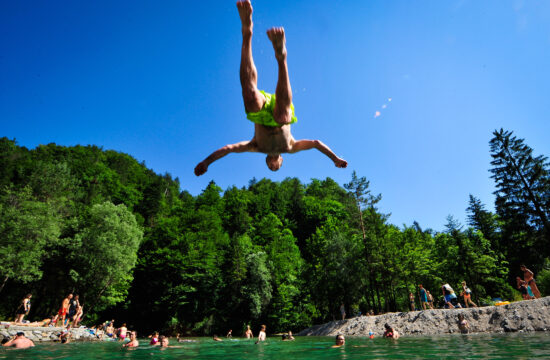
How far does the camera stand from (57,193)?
27.3 m

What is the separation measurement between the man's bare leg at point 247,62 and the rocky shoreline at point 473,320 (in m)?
17.5

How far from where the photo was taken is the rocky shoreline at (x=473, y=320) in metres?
14.0

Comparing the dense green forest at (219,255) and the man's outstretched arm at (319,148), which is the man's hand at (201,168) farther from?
the dense green forest at (219,255)

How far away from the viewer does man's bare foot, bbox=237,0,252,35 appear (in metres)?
3.54

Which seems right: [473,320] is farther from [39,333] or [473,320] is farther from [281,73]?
[39,333]

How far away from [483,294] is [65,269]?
4031 cm

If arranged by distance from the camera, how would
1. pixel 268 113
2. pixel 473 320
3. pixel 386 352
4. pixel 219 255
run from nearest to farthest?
pixel 268 113, pixel 386 352, pixel 473 320, pixel 219 255

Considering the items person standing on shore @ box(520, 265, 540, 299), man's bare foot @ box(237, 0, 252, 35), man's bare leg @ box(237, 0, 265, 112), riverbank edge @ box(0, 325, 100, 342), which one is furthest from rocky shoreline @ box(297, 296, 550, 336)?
man's bare foot @ box(237, 0, 252, 35)

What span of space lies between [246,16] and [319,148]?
6.84ft

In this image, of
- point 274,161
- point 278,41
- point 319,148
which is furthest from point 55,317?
point 278,41

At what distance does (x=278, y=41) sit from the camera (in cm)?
352

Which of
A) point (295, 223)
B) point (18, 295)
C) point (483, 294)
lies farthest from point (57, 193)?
point (483, 294)

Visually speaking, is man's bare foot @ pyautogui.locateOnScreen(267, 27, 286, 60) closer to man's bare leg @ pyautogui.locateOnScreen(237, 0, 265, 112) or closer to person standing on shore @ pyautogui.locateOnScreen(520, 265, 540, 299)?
man's bare leg @ pyautogui.locateOnScreen(237, 0, 265, 112)

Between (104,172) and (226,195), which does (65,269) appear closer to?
(104,172)
